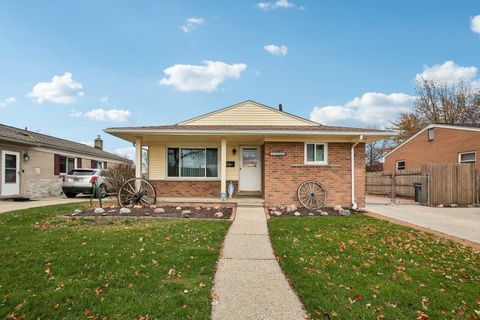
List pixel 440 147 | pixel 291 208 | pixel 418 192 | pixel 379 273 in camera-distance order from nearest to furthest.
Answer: pixel 379 273 → pixel 291 208 → pixel 418 192 → pixel 440 147

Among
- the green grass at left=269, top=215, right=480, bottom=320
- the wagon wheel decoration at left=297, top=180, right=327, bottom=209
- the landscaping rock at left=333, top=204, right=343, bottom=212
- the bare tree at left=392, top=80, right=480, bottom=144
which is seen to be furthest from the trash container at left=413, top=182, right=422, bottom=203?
the bare tree at left=392, top=80, right=480, bottom=144

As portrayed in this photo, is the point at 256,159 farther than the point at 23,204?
Yes

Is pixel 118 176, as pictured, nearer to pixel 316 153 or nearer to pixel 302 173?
pixel 302 173

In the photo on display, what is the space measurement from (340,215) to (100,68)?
1204 centimetres

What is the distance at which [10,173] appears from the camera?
12.8 meters

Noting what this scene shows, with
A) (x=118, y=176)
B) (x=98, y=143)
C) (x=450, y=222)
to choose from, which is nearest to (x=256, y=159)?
(x=118, y=176)

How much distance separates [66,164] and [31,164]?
2868mm

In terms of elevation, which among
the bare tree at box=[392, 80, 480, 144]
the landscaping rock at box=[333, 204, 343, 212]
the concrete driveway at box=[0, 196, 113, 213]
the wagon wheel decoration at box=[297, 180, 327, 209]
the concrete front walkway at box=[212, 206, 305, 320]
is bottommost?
the concrete driveway at box=[0, 196, 113, 213]

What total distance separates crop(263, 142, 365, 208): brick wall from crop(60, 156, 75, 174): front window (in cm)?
1368

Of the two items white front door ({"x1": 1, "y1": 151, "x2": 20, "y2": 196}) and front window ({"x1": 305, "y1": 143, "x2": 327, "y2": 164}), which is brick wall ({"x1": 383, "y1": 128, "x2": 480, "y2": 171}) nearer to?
front window ({"x1": 305, "y1": 143, "x2": 327, "y2": 164})

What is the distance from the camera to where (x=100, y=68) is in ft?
40.7

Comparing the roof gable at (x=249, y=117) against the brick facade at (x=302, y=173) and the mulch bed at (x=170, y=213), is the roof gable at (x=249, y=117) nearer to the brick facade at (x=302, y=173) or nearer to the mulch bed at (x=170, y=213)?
the brick facade at (x=302, y=173)

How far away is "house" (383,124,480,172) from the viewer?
13992 mm

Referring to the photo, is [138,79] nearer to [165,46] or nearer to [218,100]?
[165,46]
